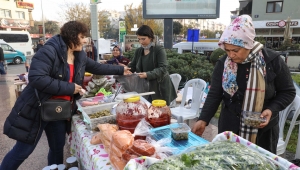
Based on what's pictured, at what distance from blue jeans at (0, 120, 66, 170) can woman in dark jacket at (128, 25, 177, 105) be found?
122 centimetres

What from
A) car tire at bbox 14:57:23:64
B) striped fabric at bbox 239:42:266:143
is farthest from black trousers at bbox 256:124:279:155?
car tire at bbox 14:57:23:64

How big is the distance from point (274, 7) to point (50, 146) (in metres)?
A: 27.9

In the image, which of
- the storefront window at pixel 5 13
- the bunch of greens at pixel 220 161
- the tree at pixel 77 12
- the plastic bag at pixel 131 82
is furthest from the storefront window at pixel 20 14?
the bunch of greens at pixel 220 161

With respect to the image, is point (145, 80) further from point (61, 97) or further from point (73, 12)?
point (73, 12)

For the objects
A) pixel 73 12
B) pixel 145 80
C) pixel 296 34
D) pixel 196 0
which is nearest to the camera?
pixel 145 80

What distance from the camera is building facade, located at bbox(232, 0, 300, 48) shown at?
22828mm

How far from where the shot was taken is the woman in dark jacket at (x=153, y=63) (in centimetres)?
292

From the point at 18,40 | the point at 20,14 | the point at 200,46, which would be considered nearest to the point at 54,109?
the point at 200,46

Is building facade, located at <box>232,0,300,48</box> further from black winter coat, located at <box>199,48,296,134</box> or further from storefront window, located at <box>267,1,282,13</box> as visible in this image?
black winter coat, located at <box>199,48,296,134</box>

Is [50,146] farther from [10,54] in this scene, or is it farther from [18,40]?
[18,40]

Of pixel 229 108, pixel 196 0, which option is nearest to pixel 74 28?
pixel 229 108

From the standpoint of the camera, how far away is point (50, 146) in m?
2.25

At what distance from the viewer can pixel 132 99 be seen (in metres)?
1.65

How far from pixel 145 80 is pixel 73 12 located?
86.0 feet
